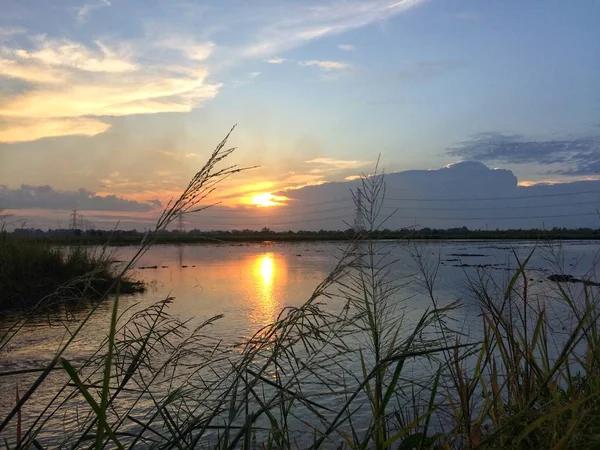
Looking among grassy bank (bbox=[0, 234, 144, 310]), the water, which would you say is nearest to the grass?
the water

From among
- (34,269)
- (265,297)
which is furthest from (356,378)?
(34,269)

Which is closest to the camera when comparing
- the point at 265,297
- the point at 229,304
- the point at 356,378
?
the point at 356,378

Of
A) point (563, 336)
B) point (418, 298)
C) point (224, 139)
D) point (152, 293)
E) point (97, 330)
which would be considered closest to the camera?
point (224, 139)

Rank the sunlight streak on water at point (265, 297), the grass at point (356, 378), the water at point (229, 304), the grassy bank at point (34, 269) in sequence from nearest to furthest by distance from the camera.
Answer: the grass at point (356, 378), the water at point (229, 304), the sunlight streak on water at point (265, 297), the grassy bank at point (34, 269)

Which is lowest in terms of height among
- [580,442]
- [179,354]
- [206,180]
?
[580,442]

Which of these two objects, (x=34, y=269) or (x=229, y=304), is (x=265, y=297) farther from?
(x=34, y=269)

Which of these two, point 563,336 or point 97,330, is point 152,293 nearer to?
point 97,330

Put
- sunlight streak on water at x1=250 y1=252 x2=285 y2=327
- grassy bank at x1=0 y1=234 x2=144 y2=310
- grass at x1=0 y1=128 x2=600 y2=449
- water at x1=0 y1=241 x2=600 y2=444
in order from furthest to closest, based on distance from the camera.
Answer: grassy bank at x1=0 y1=234 x2=144 y2=310, sunlight streak on water at x1=250 y1=252 x2=285 y2=327, water at x1=0 y1=241 x2=600 y2=444, grass at x1=0 y1=128 x2=600 y2=449

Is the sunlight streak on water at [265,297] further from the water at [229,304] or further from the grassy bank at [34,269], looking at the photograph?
the grassy bank at [34,269]

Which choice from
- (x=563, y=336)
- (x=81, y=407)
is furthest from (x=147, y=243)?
(x=563, y=336)

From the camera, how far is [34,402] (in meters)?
7.54

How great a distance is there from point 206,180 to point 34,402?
718 cm

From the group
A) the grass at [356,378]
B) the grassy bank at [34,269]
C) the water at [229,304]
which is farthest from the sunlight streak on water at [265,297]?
the grass at [356,378]

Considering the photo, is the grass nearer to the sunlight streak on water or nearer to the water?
the water
